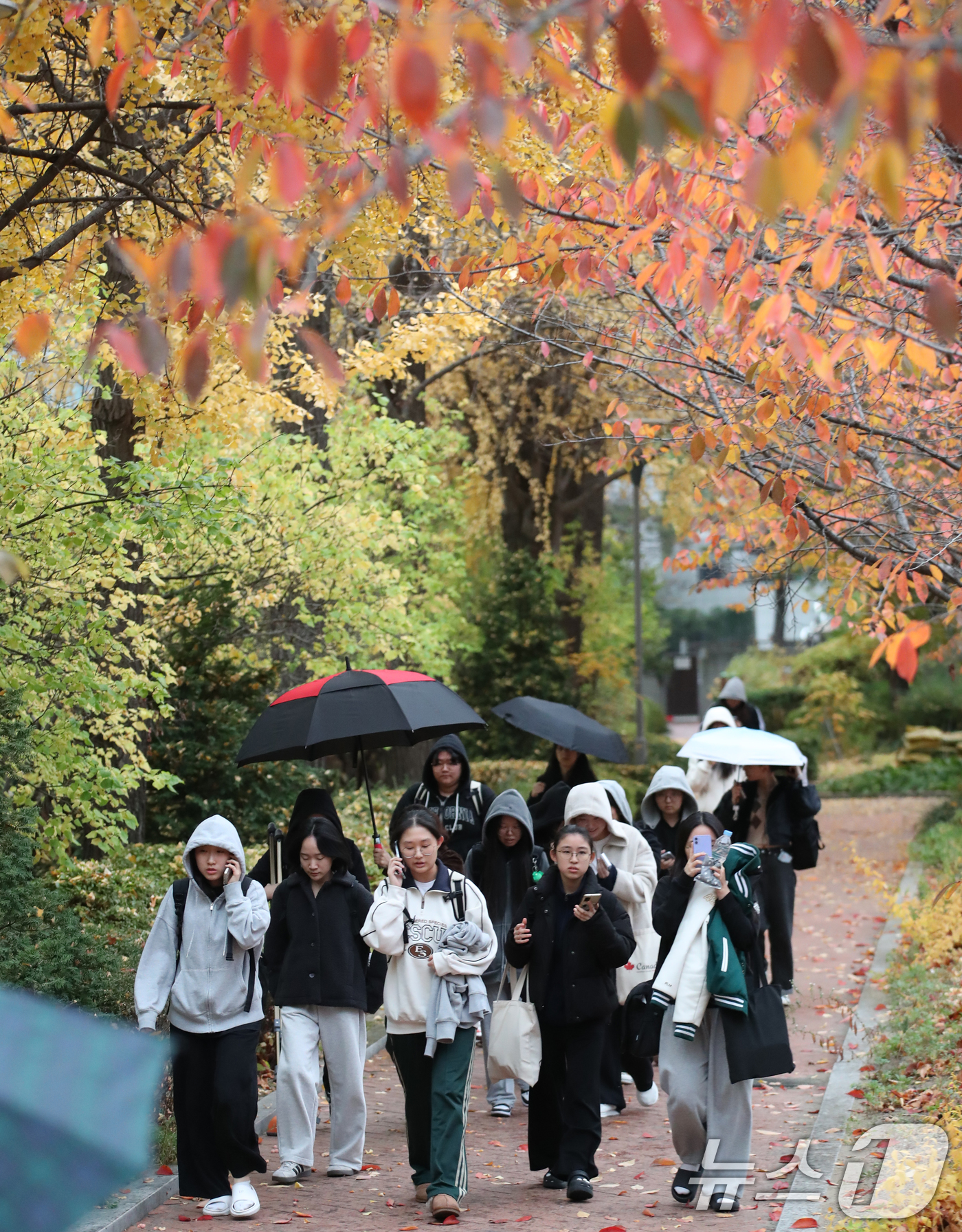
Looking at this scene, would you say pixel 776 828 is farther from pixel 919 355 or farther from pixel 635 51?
pixel 635 51

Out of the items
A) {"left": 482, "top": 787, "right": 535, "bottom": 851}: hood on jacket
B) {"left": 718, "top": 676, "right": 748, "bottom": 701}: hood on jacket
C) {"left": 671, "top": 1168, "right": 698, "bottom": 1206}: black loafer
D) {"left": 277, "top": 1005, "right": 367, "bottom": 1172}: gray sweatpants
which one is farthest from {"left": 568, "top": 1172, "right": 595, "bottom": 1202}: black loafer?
{"left": 718, "top": 676, "right": 748, "bottom": 701}: hood on jacket

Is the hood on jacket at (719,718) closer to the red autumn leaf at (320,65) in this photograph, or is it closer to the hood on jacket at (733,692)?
the hood on jacket at (733,692)

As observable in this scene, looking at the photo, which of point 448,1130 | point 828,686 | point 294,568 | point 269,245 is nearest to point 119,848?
point 448,1130

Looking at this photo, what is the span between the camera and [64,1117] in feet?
6.12

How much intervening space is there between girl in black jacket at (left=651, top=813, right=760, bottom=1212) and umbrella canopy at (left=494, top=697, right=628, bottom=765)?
104 inches

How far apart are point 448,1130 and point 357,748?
9.08 ft

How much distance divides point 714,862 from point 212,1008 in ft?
7.77

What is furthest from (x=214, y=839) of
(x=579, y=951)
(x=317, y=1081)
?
(x=579, y=951)

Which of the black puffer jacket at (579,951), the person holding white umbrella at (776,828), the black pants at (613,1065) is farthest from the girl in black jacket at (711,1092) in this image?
the person holding white umbrella at (776,828)

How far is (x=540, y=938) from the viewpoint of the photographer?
6.44 metres

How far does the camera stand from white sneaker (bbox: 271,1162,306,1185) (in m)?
6.49

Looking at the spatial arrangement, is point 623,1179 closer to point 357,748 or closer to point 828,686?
point 357,748

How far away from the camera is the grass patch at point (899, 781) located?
27.3 meters

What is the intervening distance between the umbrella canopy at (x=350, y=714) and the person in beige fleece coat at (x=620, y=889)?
3.16ft
